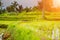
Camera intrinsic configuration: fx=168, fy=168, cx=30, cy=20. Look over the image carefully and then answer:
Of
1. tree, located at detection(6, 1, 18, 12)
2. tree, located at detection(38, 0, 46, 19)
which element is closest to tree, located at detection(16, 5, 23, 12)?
tree, located at detection(6, 1, 18, 12)

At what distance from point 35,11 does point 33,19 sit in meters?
0.10

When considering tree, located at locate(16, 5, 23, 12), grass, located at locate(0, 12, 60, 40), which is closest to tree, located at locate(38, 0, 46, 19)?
grass, located at locate(0, 12, 60, 40)

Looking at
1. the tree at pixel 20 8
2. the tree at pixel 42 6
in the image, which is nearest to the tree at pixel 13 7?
the tree at pixel 20 8

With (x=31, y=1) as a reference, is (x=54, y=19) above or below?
below

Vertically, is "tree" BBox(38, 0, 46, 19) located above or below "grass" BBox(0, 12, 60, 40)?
above

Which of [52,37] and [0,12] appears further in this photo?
[0,12]

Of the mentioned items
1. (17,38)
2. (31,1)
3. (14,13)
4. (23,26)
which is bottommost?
(17,38)

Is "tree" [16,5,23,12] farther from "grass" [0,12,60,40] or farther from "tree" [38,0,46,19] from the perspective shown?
"tree" [38,0,46,19]

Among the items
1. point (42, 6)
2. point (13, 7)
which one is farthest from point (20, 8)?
point (42, 6)

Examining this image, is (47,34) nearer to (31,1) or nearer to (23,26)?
(23,26)

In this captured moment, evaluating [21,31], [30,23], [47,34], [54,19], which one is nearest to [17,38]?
[21,31]

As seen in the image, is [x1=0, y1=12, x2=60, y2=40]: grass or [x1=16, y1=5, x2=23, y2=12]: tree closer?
[x1=0, y1=12, x2=60, y2=40]: grass

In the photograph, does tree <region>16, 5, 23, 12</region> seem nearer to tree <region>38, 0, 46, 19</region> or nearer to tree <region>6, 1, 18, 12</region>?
tree <region>6, 1, 18, 12</region>

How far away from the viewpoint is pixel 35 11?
204 cm
